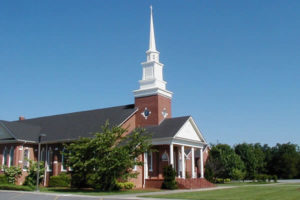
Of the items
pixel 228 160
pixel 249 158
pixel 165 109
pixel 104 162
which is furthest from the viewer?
pixel 249 158

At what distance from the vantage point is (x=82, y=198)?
22656mm

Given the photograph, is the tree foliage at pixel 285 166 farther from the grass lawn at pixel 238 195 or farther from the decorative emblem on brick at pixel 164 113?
the grass lawn at pixel 238 195

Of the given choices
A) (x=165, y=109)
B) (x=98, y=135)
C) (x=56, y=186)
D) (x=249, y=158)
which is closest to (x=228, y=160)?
(x=249, y=158)

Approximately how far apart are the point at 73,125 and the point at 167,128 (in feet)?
43.5

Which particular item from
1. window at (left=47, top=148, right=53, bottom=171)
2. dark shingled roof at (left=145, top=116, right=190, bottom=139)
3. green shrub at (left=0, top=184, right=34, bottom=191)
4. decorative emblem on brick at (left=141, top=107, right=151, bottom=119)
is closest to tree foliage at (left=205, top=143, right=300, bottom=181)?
dark shingled roof at (left=145, top=116, right=190, bottom=139)

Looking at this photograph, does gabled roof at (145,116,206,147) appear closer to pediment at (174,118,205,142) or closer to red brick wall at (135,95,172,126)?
pediment at (174,118,205,142)

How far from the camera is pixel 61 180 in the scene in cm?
3800

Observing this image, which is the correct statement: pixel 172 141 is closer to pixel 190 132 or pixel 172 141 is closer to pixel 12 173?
pixel 190 132

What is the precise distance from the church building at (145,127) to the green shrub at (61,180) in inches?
42.4

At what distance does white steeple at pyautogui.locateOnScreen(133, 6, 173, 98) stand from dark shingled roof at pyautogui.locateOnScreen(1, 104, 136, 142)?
276cm

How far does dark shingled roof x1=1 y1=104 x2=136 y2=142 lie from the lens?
132 ft

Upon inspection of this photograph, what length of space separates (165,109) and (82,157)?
15.3m

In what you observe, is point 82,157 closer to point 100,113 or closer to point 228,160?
point 100,113

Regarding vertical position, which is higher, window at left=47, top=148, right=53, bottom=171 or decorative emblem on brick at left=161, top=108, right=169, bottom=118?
decorative emblem on brick at left=161, top=108, right=169, bottom=118
